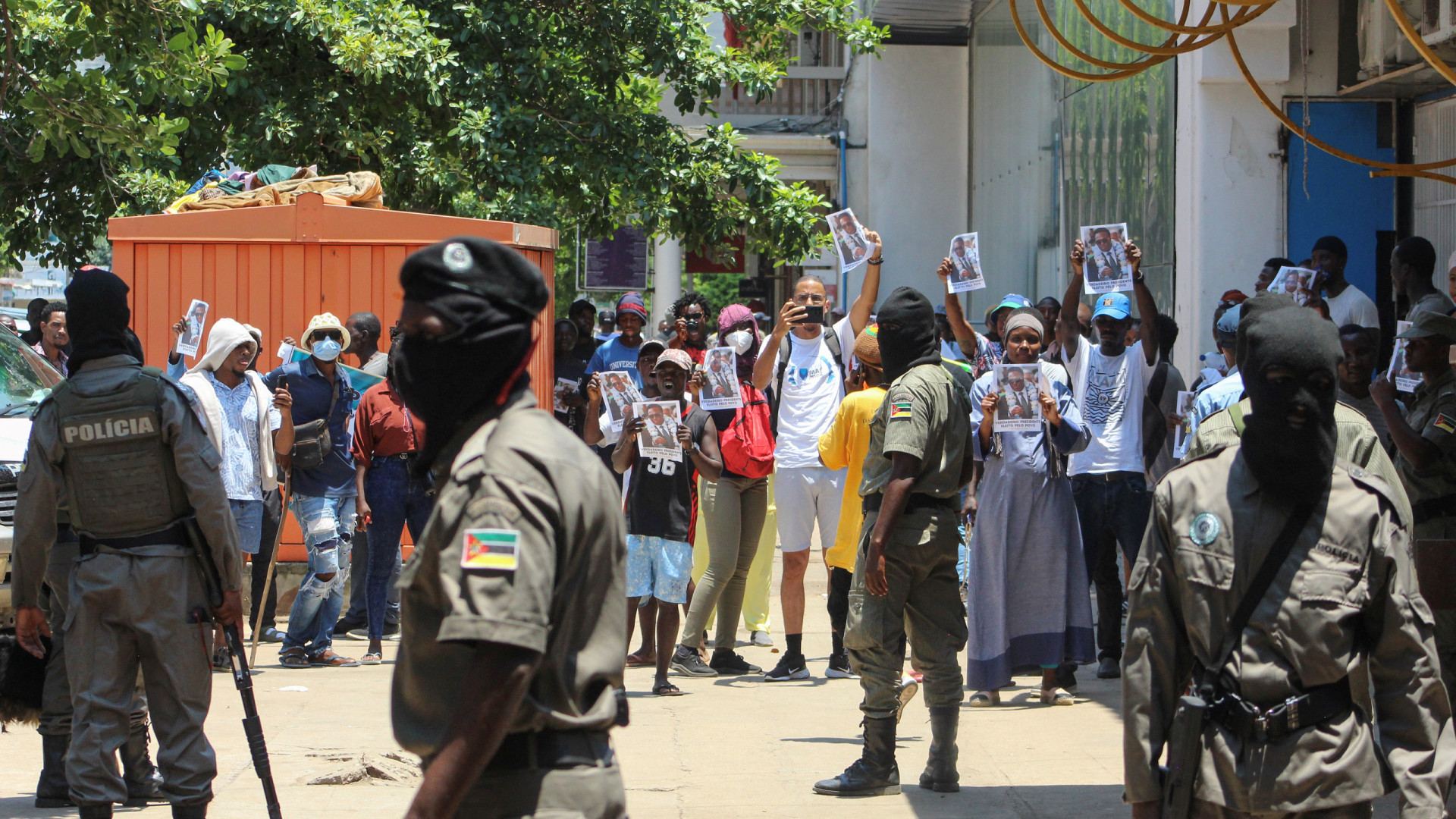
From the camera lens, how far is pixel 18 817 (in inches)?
228

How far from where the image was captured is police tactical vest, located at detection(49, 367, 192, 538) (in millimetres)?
5039

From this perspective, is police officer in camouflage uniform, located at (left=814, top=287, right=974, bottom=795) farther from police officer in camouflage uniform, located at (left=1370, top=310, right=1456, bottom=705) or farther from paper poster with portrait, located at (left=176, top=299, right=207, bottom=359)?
paper poster with portrait, located at (left=176, top=299, right=207, bottom=359)

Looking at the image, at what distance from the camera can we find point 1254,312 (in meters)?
3.64

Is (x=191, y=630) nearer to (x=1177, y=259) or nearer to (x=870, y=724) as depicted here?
(x=870, y=724)

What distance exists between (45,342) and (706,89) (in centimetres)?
618

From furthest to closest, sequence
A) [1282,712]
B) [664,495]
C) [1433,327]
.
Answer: [664,495], [1433,327], [1282,712]

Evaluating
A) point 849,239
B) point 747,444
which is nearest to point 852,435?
point 747,444

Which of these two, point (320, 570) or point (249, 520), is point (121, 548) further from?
point (320, 570)

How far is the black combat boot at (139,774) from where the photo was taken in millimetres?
5984

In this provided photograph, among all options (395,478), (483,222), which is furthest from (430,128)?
(395,478)

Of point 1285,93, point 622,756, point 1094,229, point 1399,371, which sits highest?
point 1285,93

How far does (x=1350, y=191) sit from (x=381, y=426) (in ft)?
22.1

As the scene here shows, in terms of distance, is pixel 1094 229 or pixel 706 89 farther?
pixel 706 89

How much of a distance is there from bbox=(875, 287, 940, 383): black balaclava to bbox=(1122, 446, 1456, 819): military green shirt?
2.90 meters
